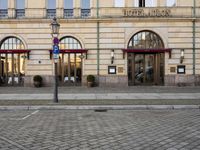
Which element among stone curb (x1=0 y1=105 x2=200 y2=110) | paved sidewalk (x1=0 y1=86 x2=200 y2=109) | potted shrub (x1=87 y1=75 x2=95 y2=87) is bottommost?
stone curb (x1=0 y1=105 x2=200 y2=110)

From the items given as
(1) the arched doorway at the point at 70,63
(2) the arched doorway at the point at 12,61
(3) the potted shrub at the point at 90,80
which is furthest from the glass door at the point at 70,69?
(2) the arched doorway at the point at 12,61

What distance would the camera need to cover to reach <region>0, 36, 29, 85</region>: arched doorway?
28016mm

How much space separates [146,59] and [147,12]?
4.26m

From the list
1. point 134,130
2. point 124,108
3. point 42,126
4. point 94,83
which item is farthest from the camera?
point 94,83

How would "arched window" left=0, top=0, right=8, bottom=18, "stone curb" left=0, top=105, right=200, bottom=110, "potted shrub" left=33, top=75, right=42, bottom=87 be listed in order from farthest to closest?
"arched window" left=0, top=0, right=8, bottom=18, "potted shrub" left=33, top=75, right=42, bottom=87, "stone curb" left=0, top=105, right=200, bottom=110

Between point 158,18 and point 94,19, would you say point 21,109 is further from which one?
point 158,18

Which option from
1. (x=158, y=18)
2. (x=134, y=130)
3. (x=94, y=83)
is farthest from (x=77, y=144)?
(x=158, y=18)

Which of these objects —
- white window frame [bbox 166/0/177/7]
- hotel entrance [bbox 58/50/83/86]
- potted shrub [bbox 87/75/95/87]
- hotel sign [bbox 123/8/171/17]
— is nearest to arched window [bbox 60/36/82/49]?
hotel entrance [bbox 58/50/83/86]

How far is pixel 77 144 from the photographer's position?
7.17m

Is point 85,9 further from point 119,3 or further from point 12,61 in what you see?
point 12,61

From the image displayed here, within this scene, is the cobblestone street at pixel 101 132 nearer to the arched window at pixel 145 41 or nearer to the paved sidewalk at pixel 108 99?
the paved sidewalk at pixel 108 99

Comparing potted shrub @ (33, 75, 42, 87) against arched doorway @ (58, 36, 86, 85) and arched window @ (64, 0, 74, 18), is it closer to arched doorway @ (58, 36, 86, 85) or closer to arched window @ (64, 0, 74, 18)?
arched doorway @ (58, 36, 86, 85)

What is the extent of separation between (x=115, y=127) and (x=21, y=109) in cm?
622

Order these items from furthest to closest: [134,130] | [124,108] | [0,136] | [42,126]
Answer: [124,108] < [42,126] < [134,130] < [0,136]
